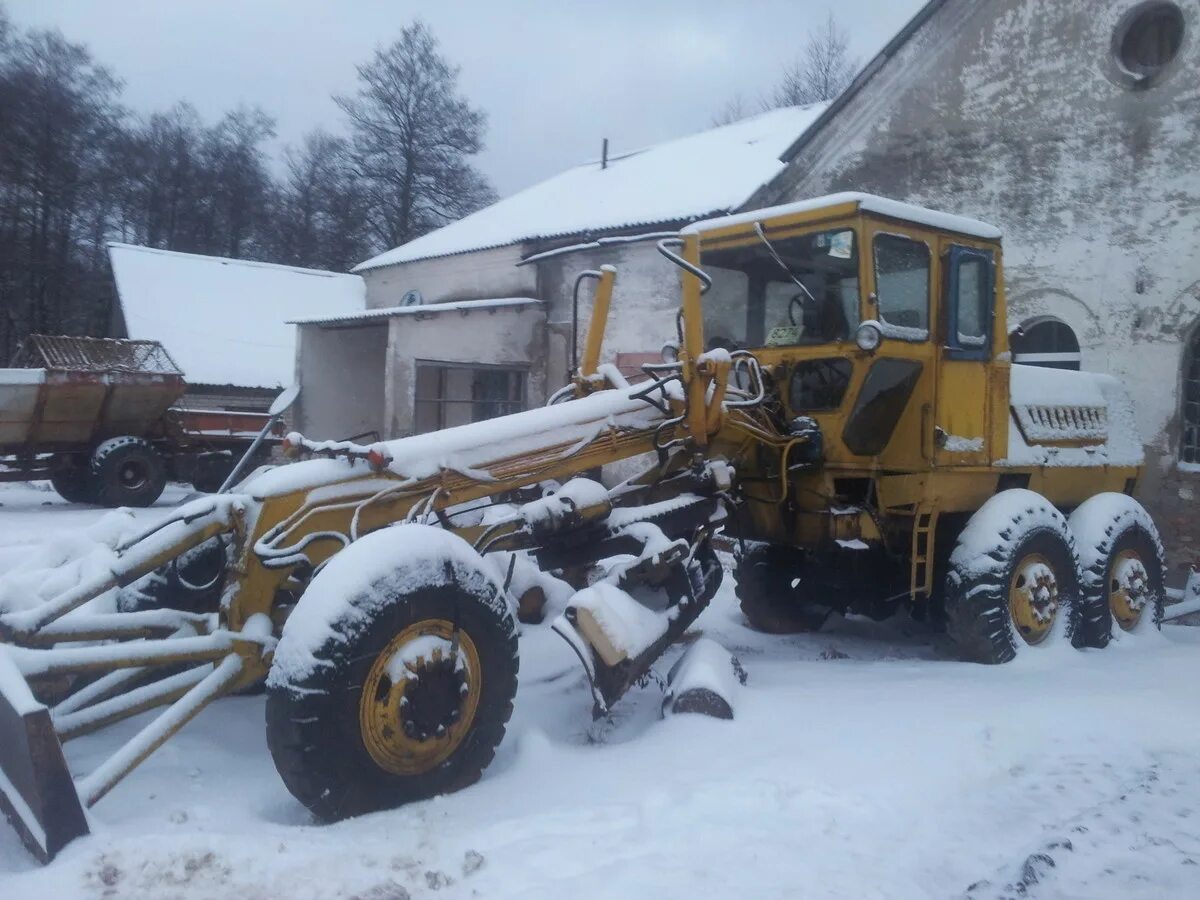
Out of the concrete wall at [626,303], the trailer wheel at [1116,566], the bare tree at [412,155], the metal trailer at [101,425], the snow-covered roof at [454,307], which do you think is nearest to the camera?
the trailer wheel at [1116,566]

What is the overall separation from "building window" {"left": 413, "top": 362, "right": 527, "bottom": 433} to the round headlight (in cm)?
981

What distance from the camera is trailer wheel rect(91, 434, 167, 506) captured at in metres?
14.2

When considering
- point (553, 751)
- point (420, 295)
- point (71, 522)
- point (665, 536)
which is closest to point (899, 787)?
point (553, 751)

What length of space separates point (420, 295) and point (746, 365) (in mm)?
14044

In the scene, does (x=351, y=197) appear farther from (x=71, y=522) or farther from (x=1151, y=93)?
(x=1151, y=93)

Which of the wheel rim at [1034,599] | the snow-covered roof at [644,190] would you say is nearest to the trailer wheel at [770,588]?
the wheel rim at [1034,599]

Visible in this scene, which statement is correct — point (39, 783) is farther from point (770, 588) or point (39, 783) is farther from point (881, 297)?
point (770, 588)

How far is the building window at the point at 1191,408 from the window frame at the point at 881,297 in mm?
4729

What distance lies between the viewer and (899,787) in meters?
3.91

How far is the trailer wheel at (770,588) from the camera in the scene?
6840 millimetres

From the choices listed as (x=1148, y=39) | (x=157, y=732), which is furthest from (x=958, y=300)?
(x=1148, y=39)

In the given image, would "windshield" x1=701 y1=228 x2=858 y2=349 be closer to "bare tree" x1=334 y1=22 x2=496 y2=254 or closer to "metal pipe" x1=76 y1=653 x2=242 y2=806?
"metal pipe" x1=76 y1=653 x2=242 y2=806

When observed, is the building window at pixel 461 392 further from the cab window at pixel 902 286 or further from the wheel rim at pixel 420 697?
the wheel rim at pixel 420 697

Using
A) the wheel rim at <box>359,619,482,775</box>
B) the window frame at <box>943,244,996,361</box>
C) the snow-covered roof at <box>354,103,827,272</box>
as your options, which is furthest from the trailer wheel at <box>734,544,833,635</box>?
the snow-covered roof at <box>354,103,827,272</box>
